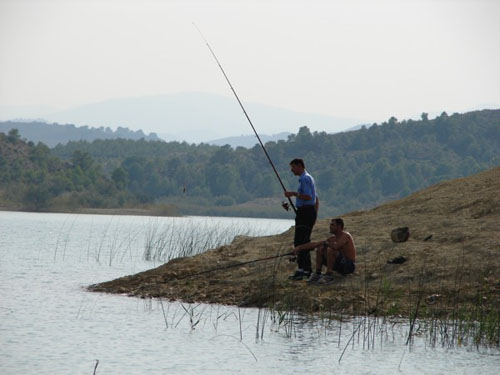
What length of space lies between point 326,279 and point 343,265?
39cm

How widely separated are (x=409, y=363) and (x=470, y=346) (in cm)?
120

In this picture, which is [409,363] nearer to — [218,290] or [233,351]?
[233,351]

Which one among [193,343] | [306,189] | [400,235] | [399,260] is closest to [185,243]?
[400,235]

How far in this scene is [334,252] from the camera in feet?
47.3

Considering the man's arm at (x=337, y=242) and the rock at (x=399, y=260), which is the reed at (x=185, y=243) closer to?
the rock at (x=399, y=260)

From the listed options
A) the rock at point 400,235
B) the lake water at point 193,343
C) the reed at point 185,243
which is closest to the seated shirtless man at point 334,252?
the lake water at point 193,343

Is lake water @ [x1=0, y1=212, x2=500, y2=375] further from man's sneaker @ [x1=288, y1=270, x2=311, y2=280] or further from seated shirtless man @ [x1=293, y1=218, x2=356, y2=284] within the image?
seated shirtless man @ [x1=293, y1=218, x2=356, y2=284]

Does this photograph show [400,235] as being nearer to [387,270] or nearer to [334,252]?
[387,270]

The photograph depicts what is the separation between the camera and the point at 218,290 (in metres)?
15.5

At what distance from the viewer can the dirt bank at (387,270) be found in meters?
13.9

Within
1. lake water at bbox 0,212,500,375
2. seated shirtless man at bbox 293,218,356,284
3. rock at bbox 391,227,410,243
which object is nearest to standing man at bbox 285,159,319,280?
seated shirtless man at bbox 293,218,356,284

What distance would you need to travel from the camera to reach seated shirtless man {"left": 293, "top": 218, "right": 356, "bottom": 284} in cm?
1417

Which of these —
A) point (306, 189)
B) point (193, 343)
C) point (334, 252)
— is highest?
point (306, 189)

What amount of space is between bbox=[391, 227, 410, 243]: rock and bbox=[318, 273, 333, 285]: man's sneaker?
93.9 inches
